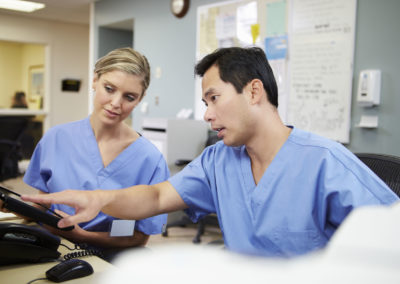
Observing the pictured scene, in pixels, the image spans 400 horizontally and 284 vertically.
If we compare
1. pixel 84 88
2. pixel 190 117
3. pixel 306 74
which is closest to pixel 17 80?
pixel 84 88

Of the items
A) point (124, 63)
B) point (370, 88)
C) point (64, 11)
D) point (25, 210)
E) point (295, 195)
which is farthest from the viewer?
point (64, 11)

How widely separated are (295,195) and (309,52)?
2.35 m

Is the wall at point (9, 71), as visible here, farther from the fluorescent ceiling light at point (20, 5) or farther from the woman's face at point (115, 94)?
the woman's face at point (115, 94)

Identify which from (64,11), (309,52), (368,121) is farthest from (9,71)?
(368,121)

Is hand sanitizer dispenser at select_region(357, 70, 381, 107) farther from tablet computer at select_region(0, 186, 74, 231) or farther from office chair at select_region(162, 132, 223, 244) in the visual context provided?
tablet computer at select_region(0, 186, 74, 231)

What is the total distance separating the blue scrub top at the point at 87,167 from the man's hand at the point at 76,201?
0.43 meters

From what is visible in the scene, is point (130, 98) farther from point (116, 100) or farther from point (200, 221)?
point (200, 221)

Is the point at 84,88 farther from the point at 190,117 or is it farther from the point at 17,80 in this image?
the point at 190,117

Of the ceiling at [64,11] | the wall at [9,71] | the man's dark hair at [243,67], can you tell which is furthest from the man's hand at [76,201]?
the wall at [9,71]

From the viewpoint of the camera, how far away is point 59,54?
24.2 ft

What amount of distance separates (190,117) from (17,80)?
6999 millimetres

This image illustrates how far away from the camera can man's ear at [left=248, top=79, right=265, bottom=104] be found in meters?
1.11

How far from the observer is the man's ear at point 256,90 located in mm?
1105

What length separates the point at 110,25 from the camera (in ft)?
19.1
